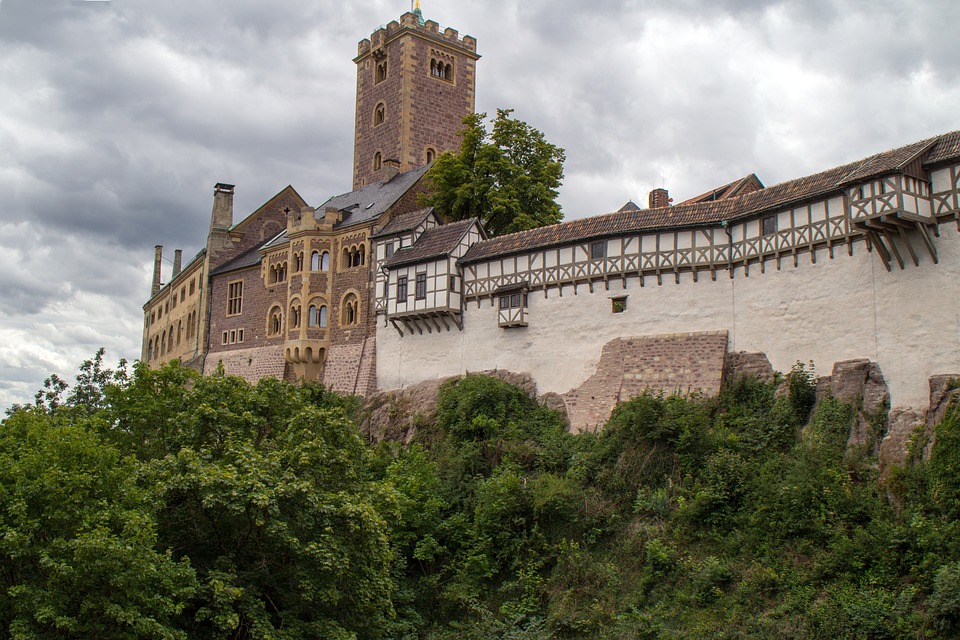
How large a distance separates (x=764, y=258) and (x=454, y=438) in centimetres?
1117

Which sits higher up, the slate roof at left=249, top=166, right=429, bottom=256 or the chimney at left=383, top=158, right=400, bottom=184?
the chimney at left=383, top=158, right=400, bottom=184

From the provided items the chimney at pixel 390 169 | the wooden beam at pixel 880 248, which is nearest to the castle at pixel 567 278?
the wooden beam at pixel 880 248

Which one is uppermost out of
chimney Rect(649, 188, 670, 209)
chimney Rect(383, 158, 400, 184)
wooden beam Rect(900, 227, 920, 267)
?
chimney Rect(383, 158, 400, 184)

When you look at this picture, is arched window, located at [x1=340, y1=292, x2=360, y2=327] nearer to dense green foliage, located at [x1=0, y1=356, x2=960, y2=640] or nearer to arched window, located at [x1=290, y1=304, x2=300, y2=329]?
arched window, located at [x1=290, y1=304, x2=300, y2=329]

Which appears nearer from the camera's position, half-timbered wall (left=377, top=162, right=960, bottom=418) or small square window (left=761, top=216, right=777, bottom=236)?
half-timbered wall (left=377, top=162, right=960, bottom=418)

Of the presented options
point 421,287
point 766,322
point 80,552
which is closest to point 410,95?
point 421,287

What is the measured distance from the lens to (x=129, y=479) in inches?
726

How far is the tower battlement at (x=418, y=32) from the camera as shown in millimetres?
50094

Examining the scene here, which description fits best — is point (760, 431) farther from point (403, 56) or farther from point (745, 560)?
point (403, 56)

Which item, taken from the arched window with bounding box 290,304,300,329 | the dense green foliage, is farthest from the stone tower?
the dense green foliage

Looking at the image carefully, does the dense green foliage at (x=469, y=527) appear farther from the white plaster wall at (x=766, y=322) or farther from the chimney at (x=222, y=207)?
the chimney at (x=222, y=207)

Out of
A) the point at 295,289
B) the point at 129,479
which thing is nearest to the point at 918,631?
the point at 129,479

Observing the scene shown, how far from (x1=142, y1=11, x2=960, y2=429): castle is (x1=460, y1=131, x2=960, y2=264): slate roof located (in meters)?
0.08

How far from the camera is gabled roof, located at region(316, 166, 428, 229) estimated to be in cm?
4147
